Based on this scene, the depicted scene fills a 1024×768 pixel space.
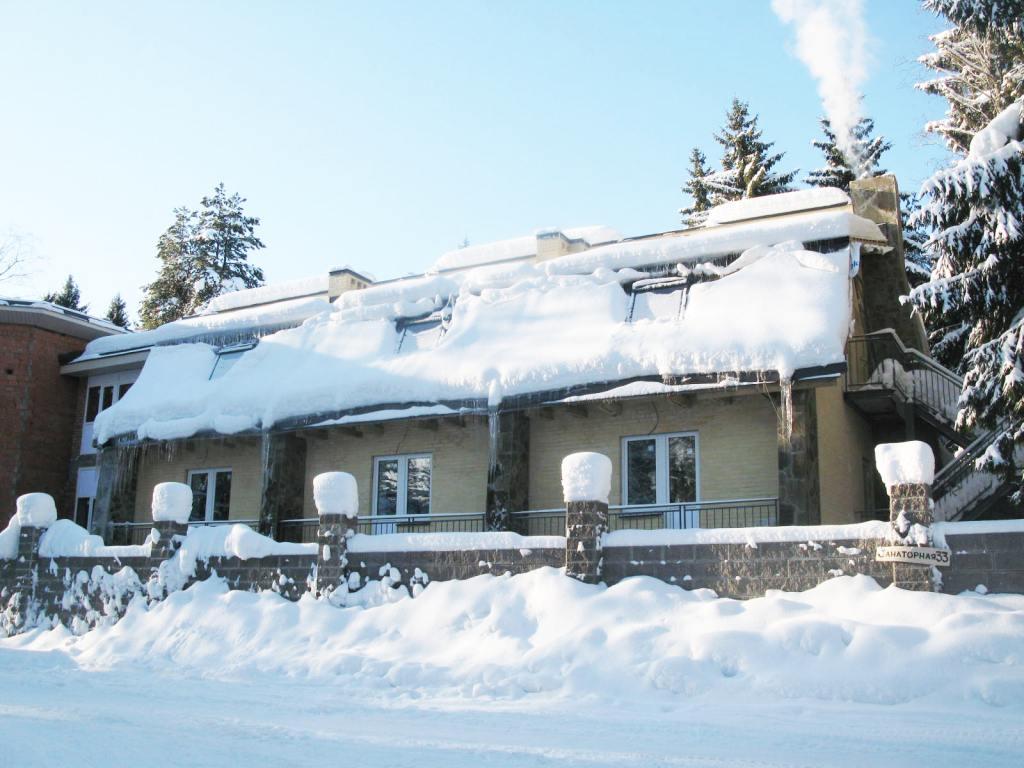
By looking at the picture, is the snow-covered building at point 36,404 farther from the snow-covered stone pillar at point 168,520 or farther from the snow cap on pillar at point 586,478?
Result: the snow cap on pillar at point 586,478

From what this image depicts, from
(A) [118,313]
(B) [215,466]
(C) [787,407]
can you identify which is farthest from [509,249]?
(A) [118,313]

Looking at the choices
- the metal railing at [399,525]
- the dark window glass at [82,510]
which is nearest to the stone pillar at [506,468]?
the metal railing at [399,525]

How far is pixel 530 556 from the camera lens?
11.2 meters

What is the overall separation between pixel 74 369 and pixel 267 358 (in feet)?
25.1

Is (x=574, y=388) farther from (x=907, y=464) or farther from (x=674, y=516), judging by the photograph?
(x=907, y=464)

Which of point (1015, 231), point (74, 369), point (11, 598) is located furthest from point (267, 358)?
point (1015, 231)

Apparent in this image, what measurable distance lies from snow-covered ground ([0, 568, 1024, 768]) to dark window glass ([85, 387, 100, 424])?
1239cm

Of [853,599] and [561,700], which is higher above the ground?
[853,599]

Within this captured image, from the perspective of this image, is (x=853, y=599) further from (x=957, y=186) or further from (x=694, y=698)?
(x=957, y=186)

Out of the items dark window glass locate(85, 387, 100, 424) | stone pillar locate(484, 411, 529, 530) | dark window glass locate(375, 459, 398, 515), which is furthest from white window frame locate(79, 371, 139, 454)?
stone pillar locate(484, 411, 529, 530)

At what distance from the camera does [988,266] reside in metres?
12.2

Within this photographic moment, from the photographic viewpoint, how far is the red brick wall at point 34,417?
21.9 meters

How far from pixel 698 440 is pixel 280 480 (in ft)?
26.0

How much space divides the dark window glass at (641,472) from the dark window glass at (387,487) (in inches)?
183
